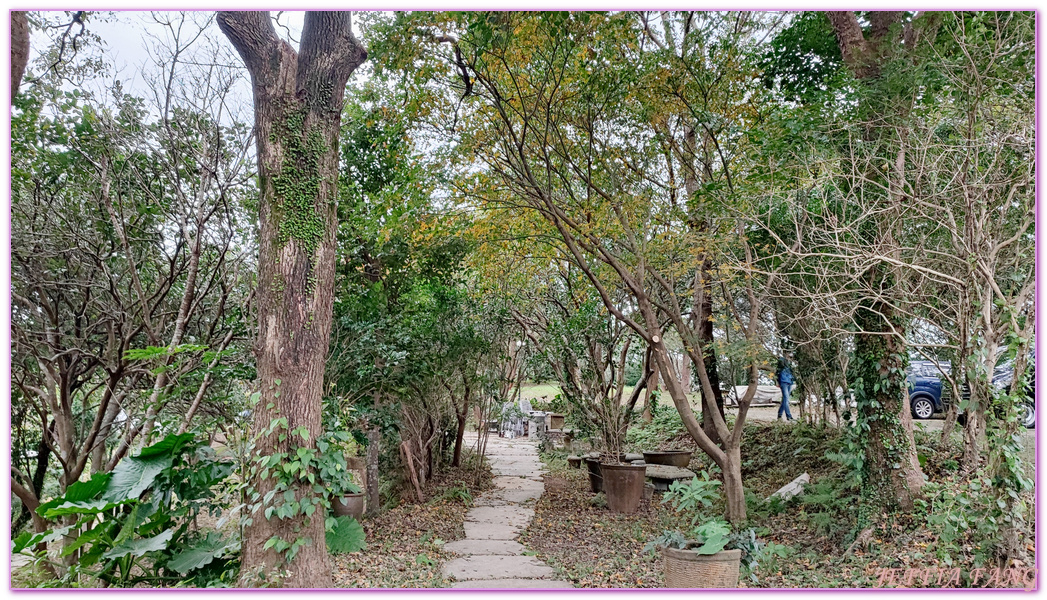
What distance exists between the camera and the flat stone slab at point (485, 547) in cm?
519

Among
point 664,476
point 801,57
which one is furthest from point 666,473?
point 801,57

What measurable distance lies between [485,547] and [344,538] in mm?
1579

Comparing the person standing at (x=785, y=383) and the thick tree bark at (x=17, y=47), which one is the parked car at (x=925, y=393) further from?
the thick tree bark at (x=17, y=47)

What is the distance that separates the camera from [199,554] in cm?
373

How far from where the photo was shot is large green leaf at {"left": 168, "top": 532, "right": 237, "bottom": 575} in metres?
3.67

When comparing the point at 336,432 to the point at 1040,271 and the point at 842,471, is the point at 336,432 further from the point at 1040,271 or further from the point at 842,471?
the point at 842,471

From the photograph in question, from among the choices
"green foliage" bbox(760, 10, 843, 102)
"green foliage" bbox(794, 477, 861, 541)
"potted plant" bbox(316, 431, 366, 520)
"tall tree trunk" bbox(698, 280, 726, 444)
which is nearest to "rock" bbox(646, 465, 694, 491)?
"tall tree trunk" bbox(698, 280, 726, 444)

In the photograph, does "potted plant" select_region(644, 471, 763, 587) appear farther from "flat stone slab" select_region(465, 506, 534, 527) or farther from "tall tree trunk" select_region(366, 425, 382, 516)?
"tall tree trunk" select_region(366, 425, 382, 516)

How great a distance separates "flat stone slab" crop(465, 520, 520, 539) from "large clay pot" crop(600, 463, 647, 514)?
3.91ft

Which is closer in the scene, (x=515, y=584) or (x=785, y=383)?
(x=515, y=584)

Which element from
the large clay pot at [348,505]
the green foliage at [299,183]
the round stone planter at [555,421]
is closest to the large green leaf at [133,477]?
the green foliage at [299,183]

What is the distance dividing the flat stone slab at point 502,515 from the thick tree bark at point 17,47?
16.5ft

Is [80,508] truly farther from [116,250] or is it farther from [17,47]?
[116,250]

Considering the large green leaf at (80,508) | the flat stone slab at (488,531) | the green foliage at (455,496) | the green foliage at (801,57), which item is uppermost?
the green foliage at (801,57)
